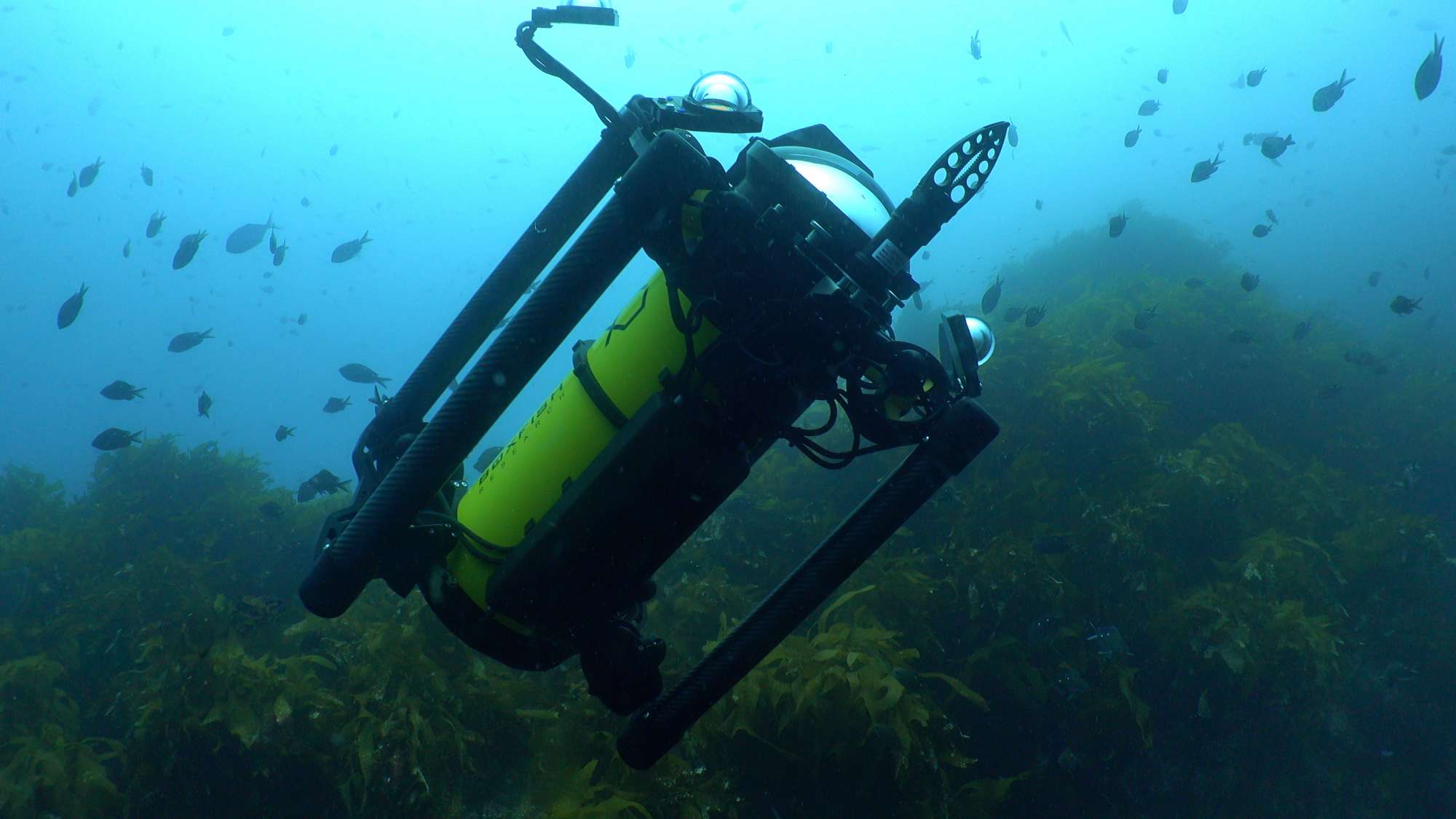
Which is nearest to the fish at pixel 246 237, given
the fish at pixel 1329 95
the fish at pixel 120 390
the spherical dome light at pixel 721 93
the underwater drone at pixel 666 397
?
the fish at pixel 120 390

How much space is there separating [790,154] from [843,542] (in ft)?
4.48

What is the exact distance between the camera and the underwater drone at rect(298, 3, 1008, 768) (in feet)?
5.93

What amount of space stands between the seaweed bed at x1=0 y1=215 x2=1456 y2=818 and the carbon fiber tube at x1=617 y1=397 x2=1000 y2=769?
2431mm

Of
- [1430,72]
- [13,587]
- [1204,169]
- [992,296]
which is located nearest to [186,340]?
[13,587]

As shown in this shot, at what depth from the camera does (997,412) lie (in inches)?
353

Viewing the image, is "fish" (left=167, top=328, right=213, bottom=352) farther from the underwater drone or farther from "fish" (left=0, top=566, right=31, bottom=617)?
the underwater drone

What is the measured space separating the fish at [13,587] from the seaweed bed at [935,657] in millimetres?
103

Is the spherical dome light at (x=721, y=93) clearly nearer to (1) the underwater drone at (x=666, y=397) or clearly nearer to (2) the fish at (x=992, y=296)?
(1) the underwater drone at (x=666, y=397)

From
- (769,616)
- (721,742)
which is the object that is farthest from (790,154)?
(721,742)

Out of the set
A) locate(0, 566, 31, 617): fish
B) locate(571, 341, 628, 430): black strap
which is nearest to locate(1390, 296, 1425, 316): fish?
locate(571, 341, 628, 430): black strap

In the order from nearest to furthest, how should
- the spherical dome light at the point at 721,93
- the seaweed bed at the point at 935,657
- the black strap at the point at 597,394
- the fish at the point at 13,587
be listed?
1. the spherical dome light at the point at 721,93
2. the black strap at the point at 597,394
3. the seaweed bed at the point at 935,657
4. the fish at the point at 13,587

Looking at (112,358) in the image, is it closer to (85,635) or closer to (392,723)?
(85,635)

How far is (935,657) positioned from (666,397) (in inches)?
193

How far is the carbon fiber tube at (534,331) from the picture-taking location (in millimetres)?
1779
